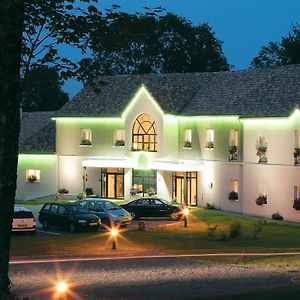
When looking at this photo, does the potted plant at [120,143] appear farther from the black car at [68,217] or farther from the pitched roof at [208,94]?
the black car at [68,217]

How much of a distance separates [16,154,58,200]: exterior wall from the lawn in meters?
19.8

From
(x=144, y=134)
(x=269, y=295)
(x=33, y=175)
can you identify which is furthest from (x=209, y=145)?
(x=269, y=295)

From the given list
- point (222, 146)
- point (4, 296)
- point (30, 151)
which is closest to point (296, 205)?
point (222, 146)

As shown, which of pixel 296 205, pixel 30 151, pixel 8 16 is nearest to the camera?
pixel 8 16

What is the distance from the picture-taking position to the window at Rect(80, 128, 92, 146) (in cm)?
6169

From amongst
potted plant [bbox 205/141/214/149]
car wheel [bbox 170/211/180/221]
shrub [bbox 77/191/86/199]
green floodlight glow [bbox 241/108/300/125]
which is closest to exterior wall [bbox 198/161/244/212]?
potted plant [bbox 205/141/214/149]

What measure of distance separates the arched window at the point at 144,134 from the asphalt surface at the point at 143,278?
89.4 ft

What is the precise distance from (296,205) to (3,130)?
112ft

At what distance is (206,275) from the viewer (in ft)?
89.7

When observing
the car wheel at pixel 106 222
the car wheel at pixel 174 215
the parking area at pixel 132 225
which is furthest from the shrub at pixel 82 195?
the car wheel at pixel 106 222

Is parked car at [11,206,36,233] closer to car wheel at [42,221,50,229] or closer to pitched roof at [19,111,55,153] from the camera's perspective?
car wheel at [42,221,50,229]

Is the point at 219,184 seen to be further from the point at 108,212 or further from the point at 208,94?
the point at 108,212

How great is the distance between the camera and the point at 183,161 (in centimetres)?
5759

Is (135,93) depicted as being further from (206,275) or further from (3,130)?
(3,130)
